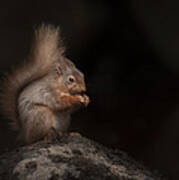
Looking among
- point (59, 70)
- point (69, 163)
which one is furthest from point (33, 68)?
point (69, 163)

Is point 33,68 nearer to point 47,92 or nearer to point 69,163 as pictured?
point 47,92

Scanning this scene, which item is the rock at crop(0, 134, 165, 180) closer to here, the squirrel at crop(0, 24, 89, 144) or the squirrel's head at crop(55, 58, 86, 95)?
the squirrel at crop(0, 24, 89, 144)

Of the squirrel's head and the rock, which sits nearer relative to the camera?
the rock

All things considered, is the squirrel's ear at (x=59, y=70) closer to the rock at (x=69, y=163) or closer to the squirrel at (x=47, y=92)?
the squirrel at (x=47, y=92)

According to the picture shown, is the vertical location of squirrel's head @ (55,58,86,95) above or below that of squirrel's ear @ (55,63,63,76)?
below

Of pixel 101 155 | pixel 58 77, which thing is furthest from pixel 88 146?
pixel 58 77

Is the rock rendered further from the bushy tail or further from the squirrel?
the bushy tail

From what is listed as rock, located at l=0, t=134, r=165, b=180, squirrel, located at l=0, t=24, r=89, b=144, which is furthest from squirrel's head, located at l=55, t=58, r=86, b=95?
rock, located at l=0, t=134, r=165, b=180

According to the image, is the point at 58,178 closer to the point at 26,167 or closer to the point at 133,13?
the point at 26,167
